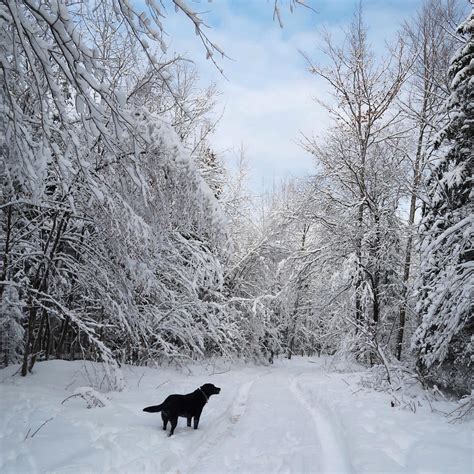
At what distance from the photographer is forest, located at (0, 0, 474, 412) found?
10.4 ft

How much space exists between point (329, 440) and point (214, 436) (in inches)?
60.7

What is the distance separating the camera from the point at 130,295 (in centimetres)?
708

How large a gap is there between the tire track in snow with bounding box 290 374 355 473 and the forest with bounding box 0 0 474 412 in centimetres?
177

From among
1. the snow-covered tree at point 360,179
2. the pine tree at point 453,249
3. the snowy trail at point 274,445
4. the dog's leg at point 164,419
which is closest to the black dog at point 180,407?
the dog's leg at point 164,419

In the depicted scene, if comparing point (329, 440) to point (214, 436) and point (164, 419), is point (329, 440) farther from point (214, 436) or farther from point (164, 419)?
point (164, 419)

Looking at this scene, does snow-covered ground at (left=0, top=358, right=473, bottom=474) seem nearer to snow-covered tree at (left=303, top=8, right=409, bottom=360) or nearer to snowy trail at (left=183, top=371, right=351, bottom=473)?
snowy trail at (left=183, top=371, right=351, bottom=473)

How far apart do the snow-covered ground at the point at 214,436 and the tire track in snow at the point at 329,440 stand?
0.01 metres

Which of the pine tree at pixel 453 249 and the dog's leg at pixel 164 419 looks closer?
the dog's leg at pixel 164 419

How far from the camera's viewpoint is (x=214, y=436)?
5.18m

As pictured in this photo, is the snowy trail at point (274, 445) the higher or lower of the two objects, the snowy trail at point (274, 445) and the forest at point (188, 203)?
the lower

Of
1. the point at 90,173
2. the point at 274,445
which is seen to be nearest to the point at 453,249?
the point at 274,445

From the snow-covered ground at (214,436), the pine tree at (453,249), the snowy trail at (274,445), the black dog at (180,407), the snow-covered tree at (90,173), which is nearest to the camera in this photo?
the snow-covered tree at (90,173)

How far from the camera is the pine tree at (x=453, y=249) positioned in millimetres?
6195

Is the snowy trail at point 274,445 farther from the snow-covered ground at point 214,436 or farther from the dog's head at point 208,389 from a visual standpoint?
the dog's head at point 208,389
